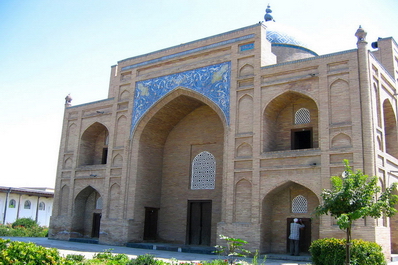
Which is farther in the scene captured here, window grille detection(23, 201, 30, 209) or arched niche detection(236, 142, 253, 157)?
window grille detection(23, 201, 30, 209)

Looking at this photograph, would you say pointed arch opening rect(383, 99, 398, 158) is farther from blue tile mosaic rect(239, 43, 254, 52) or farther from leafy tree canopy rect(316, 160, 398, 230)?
leafy tree canopy rect(316, 160, 398, 230)

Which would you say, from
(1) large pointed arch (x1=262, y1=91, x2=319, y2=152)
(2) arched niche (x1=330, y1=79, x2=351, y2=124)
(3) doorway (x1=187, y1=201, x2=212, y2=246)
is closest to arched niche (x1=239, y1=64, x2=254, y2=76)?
(1) large pointed arch (x1=262, y1=91, x2=319, y2=152)

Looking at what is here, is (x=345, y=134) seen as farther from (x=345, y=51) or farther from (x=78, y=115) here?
(x=78, y=115)

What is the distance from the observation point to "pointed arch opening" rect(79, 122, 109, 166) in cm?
1648

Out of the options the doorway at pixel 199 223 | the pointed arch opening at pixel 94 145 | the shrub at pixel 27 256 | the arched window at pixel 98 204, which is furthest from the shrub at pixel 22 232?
the shrub at pixel 27 256

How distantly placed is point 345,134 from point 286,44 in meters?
5.94

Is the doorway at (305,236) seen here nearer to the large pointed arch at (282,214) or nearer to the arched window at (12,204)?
the large pointed arch at (282,214)

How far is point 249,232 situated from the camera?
37.1 feet

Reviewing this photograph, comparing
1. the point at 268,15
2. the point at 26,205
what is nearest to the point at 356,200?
the point at 268,15

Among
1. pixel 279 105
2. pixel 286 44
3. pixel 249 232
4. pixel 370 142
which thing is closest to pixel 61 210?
pixel 249 232

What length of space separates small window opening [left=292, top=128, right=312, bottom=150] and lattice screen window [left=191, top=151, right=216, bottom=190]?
3.14m

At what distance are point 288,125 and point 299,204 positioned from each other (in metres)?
2.32

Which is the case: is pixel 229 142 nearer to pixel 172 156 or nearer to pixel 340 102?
pixel 340 102

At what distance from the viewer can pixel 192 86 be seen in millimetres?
13641
